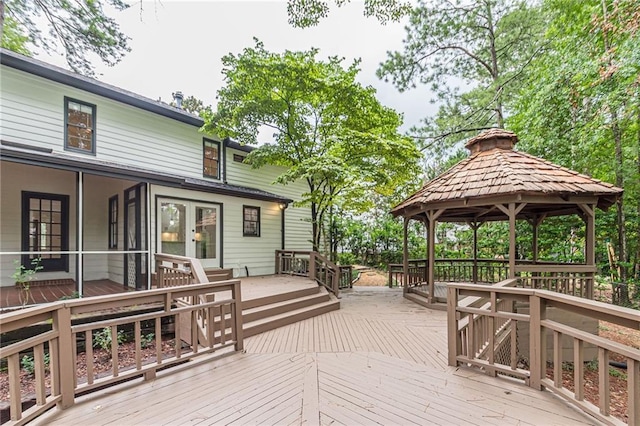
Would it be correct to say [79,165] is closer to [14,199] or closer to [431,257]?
[14,199]

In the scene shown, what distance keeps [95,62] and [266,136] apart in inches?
202

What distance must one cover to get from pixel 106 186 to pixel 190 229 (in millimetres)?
2784

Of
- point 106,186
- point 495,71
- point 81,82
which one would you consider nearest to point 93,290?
point 106,186

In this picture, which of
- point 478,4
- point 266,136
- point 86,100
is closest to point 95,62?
point 86,100

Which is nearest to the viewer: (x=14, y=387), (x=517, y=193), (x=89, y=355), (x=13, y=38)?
(x=14, y=387)

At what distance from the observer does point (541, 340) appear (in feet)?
8.98

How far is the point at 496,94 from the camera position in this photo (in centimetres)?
1073

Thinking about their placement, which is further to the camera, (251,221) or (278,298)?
(251,221)

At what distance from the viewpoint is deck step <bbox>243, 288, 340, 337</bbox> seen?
4.78 m

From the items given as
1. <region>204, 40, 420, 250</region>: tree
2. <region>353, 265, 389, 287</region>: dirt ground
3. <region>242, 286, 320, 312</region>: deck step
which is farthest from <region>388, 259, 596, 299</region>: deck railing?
<region>242, 286, 320, 312</region>: deck step

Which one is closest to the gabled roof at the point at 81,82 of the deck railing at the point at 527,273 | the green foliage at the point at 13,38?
the green foliage at the point at 13,38

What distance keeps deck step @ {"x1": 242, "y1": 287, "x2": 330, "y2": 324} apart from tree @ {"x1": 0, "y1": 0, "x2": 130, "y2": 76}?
7593mm

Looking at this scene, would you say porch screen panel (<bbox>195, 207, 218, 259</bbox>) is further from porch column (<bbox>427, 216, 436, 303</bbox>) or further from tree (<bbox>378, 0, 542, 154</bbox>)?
tree (<bbox>378, 0, 542, 154</bbox>)

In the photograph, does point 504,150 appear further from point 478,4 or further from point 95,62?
point 95,62
